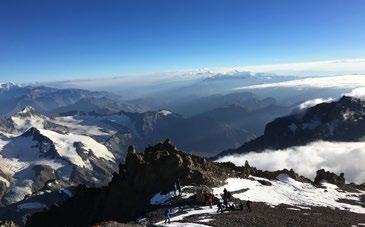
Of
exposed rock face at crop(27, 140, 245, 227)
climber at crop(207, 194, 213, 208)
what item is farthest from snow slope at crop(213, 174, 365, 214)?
climber at crop(207, 194, 213, 208)

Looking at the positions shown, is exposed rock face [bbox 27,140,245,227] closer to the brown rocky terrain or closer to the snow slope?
the brown rocky terrain

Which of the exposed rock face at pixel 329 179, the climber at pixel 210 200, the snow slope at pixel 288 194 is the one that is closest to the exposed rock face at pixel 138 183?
the snow slope at pixel 288 194

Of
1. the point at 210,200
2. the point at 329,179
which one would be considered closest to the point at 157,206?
the point at 210,200

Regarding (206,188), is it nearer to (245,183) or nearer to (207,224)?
(245,183)

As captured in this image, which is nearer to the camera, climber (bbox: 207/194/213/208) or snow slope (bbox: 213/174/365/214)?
climber (bbox: 207/194/213/208)

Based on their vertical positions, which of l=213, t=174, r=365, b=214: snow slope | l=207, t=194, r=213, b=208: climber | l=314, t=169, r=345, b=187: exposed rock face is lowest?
l=314, t=169, r=345, b=187: exposed rock face

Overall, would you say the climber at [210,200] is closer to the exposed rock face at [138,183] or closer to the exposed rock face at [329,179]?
the exposed rock face at [138,183]

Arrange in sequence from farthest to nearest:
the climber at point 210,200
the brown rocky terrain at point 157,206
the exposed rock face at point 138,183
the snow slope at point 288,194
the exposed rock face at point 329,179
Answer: the exposed rock face at point 329,179 → the exposed rock face at point 138,183 → the snow slope at point 288,194 → the climber at point 210,200 → the brown rocky terrain at point 157,206

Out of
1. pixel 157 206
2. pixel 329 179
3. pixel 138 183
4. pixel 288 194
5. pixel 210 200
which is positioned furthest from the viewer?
pixel 329 179

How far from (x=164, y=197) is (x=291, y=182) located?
52.8 meters

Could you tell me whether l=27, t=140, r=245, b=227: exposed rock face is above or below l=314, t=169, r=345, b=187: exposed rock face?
above

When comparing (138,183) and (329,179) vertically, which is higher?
(138,183)

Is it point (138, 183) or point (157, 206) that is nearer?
point (157, 206)

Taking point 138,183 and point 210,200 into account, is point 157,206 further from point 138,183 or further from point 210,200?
point 138,183
